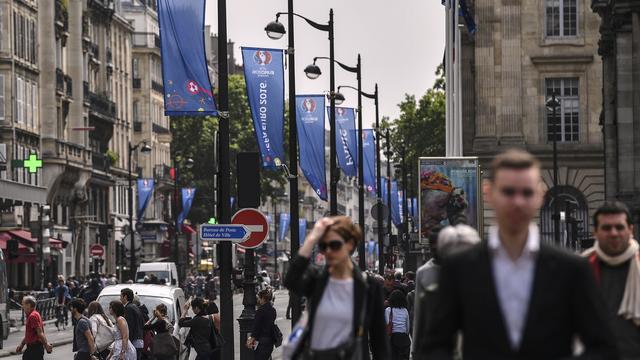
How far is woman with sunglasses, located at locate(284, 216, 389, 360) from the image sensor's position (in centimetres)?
1070

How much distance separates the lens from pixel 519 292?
684cm

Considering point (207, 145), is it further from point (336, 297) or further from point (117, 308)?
point (336, 297)

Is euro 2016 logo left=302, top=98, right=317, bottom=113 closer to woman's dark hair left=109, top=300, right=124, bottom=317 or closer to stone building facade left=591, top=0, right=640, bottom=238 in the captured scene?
stone building facade left=591, top=0, right=640, bottom=238

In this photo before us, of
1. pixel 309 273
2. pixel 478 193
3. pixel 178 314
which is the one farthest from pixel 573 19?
pixel 309 273

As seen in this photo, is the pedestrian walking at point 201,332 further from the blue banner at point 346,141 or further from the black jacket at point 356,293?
the blue banner at point 346,141

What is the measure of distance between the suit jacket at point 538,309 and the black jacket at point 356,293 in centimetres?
389

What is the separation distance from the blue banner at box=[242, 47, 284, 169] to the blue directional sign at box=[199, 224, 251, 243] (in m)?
10.5

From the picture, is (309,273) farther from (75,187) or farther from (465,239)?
(75,187)

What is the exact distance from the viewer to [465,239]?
32.7 ft

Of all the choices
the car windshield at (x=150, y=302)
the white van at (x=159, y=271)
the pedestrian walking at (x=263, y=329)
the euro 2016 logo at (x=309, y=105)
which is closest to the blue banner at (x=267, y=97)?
the car windshield at (x=150, y=302)

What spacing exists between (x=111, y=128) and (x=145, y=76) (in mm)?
17890

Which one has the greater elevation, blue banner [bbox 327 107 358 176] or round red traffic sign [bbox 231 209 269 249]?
Answer: blue banner [bbox 327 107 358 176]

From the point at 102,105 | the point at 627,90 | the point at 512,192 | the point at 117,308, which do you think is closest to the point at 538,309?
the point at 512,192

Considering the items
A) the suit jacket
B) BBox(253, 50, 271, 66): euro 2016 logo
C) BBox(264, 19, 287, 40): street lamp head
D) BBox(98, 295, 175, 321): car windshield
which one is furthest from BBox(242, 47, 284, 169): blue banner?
the suit jacket
